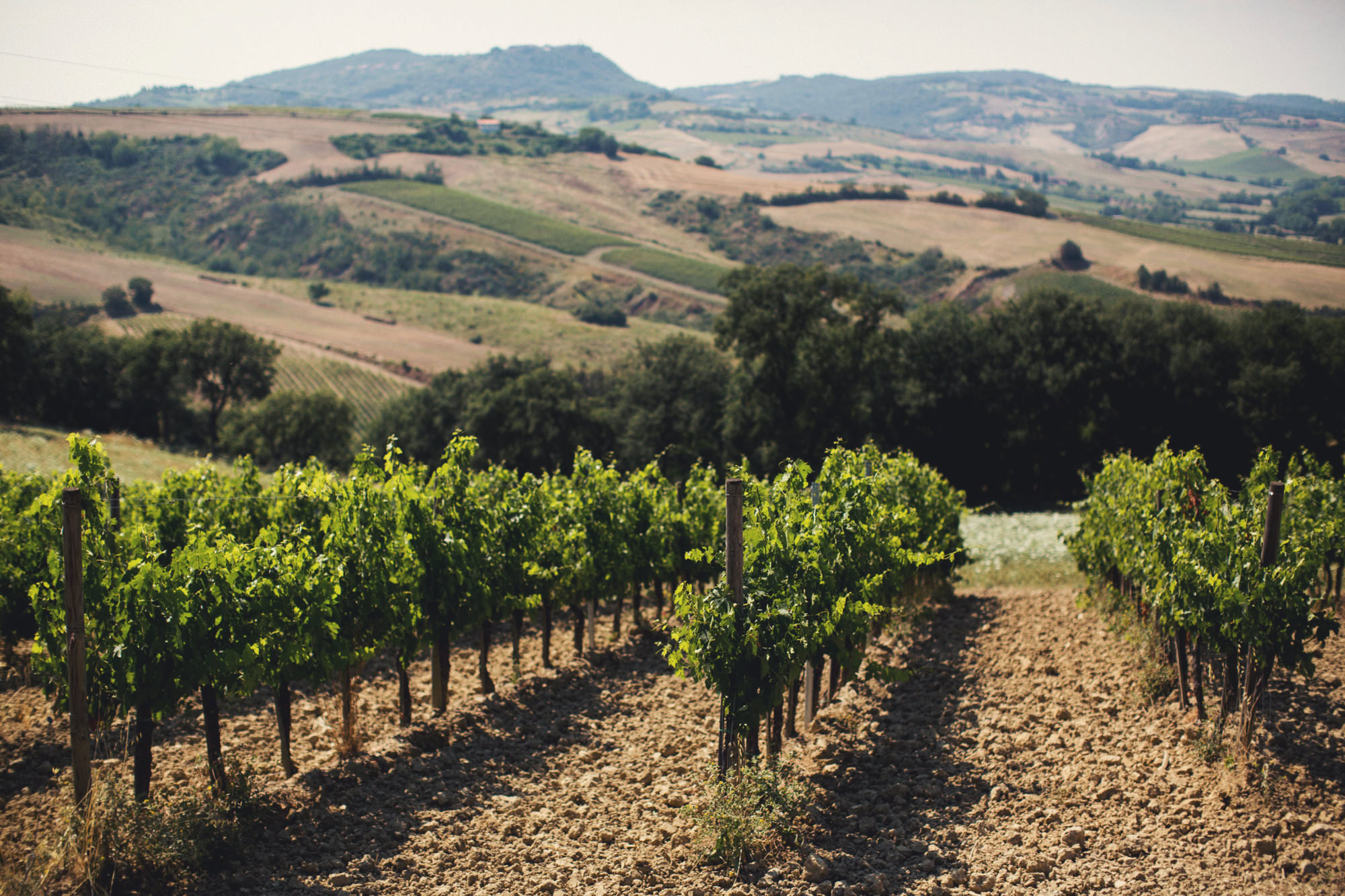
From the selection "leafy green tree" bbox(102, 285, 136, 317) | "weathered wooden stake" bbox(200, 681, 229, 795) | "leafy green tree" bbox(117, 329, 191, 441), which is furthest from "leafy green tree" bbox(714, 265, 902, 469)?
"leafy green tree" bbox(102, 285, 136, 317)

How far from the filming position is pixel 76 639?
770cm

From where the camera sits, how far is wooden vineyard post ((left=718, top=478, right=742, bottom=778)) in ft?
26.6

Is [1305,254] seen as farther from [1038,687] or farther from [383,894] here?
[383,894]

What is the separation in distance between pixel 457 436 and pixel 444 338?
84.0m

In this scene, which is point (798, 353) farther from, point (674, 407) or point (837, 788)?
point (837, 788)

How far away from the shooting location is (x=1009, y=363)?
42.8 m

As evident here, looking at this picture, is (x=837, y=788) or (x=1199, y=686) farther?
(x=1199, y=686)

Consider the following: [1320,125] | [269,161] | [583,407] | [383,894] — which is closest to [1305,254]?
[583,407]

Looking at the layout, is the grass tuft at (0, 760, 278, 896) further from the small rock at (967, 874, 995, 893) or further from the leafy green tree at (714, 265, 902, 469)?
the leafy green tree at (714, 265, 902, 469)

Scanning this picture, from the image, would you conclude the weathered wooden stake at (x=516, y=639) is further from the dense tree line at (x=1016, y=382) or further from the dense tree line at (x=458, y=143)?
the dense tree line at (x=458, y=143)

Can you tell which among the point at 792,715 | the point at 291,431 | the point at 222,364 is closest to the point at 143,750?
the point at 792,715

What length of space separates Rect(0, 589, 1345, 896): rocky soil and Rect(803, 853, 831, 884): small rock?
2cm

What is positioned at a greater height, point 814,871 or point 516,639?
point 814,871

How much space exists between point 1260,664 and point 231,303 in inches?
4181
